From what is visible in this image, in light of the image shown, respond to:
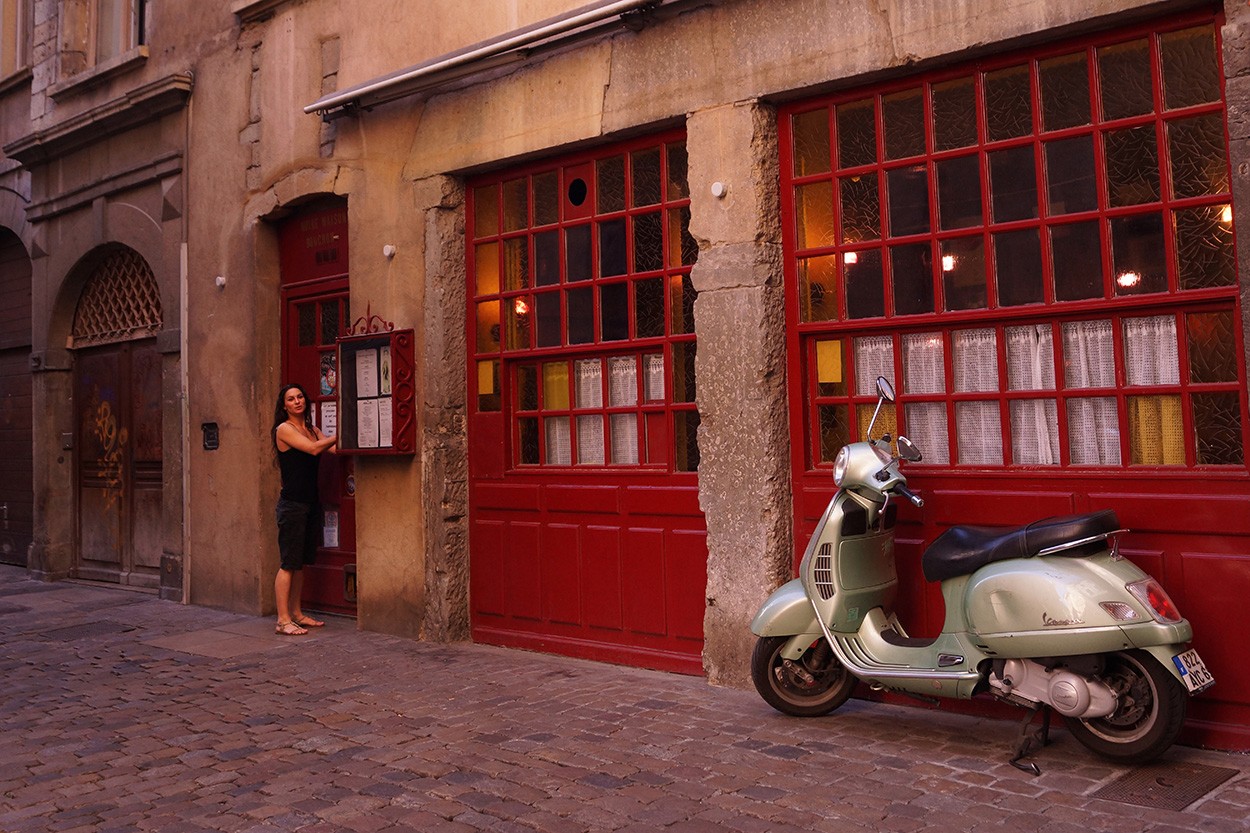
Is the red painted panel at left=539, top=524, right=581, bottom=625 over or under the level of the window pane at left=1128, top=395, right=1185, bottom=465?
under

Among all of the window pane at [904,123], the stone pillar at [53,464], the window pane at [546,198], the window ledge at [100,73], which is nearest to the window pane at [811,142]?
the window pane at [904,123]

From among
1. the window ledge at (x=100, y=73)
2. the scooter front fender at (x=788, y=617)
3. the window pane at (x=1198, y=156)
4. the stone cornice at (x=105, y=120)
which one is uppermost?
the window ledge at (x=100, y=73)

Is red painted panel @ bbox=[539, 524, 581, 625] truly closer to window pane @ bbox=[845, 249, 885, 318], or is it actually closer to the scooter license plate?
window pane @ bbox=[845, 249, 885, 318]

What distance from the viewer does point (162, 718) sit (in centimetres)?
545

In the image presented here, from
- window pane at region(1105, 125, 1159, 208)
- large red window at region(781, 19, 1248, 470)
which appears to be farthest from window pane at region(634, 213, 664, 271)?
window pane at region(1105, 125, 1159, 208)

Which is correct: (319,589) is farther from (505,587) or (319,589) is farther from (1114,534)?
(1114,534)

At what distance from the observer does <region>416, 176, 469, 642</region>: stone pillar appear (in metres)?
7.25

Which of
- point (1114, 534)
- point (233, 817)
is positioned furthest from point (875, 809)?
point (233, 817)

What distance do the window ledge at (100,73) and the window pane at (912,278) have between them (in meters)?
7.88

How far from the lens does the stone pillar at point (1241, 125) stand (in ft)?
14.2

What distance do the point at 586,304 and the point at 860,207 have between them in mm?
1913

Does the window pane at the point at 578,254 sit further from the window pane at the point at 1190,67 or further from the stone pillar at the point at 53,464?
the stone pillar at the point at 53,464

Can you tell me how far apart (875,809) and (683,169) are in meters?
3.79

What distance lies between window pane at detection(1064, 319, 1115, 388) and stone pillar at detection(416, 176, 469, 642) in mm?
3953
